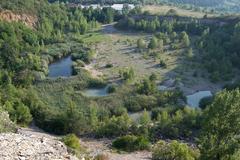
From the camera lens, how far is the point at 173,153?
50.7 m

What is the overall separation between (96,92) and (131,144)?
26.6 meters

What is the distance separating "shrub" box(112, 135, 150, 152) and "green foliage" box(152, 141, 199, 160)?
495 cm

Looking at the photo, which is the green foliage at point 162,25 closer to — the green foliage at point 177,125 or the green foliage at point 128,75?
the green foliage at point 128,75

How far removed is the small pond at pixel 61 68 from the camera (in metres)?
94.2

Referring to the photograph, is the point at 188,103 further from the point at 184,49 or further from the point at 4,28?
the point at 4,28

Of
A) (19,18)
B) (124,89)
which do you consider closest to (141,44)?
(19,18)

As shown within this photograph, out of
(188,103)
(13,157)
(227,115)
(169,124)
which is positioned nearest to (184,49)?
(188,103)

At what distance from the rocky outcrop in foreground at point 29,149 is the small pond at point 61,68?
5648 cm

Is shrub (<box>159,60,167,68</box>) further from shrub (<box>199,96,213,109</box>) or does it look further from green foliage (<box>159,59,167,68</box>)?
shrub (<box>199,96,213,109</box>)

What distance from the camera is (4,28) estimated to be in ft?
337

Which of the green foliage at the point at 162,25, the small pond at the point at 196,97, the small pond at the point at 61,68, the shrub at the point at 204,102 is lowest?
the small pond at the point at 196,97

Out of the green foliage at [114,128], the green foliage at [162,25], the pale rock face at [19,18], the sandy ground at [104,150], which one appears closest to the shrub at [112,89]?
the green foliage at [114,128]

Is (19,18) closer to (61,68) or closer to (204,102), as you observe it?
(61,68)

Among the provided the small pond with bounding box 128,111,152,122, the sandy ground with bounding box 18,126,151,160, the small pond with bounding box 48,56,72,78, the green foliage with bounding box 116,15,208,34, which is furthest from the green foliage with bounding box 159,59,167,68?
the sandy ground with bounding box 18,126,151,160
